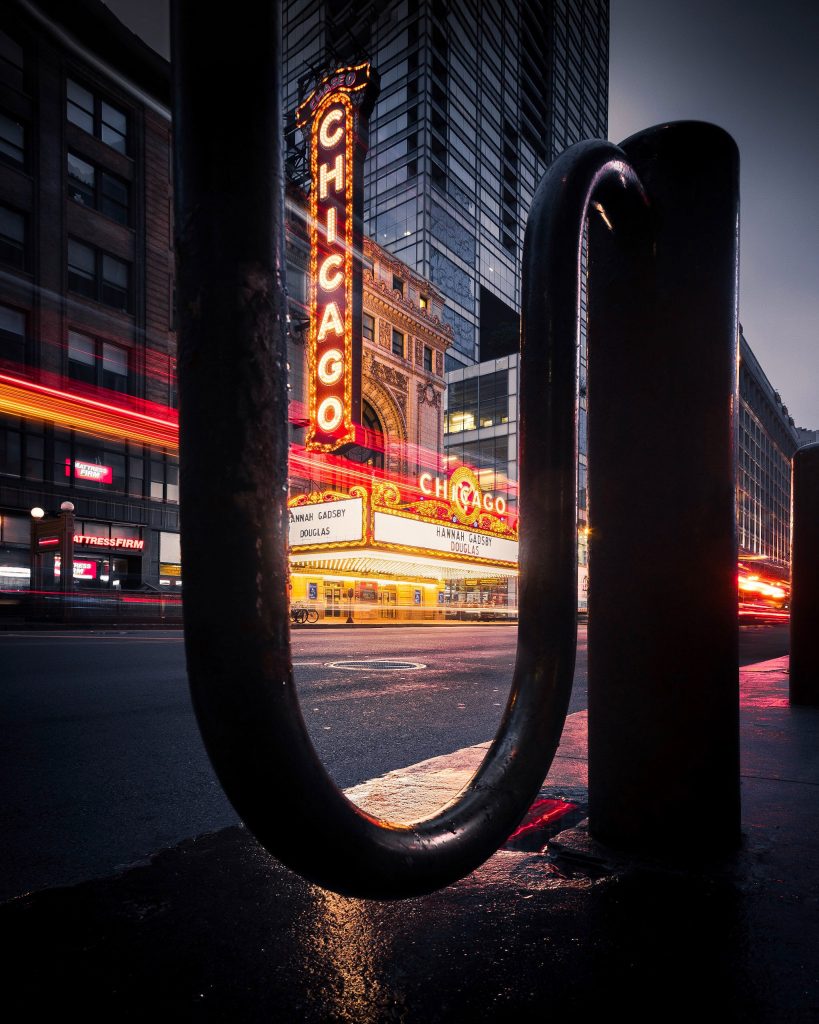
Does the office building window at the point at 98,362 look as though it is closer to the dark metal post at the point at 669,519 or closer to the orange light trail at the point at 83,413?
the orange light trail at the point at 83,413

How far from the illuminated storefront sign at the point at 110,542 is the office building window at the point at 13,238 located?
35.5ft

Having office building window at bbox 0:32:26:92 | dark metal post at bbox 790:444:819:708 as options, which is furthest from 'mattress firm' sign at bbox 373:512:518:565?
office building window at bbox 0:32:26:92

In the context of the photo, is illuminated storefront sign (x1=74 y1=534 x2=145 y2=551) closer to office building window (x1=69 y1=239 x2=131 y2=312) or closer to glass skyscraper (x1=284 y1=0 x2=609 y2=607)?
office building window (x1=69 y1=239 x2=131 y2=312)

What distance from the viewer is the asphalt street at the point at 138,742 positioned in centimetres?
241

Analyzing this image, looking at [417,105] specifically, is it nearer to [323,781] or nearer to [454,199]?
[454,199]

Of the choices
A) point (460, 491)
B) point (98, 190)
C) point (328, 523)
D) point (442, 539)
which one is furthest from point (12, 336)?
point (460, 491)

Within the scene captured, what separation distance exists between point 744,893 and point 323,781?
1249 mm

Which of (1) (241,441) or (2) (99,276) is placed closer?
(1) (241,441)

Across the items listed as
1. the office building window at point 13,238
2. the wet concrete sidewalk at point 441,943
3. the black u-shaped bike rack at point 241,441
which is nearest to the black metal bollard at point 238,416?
the black u-shaped bike rack at point 241,441

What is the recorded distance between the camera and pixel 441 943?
1235mm

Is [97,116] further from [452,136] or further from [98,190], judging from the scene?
[452,136]

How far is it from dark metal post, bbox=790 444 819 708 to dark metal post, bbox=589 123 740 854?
337cm

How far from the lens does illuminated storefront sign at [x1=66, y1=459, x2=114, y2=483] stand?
2681cm

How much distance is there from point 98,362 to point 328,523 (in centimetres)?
1190
